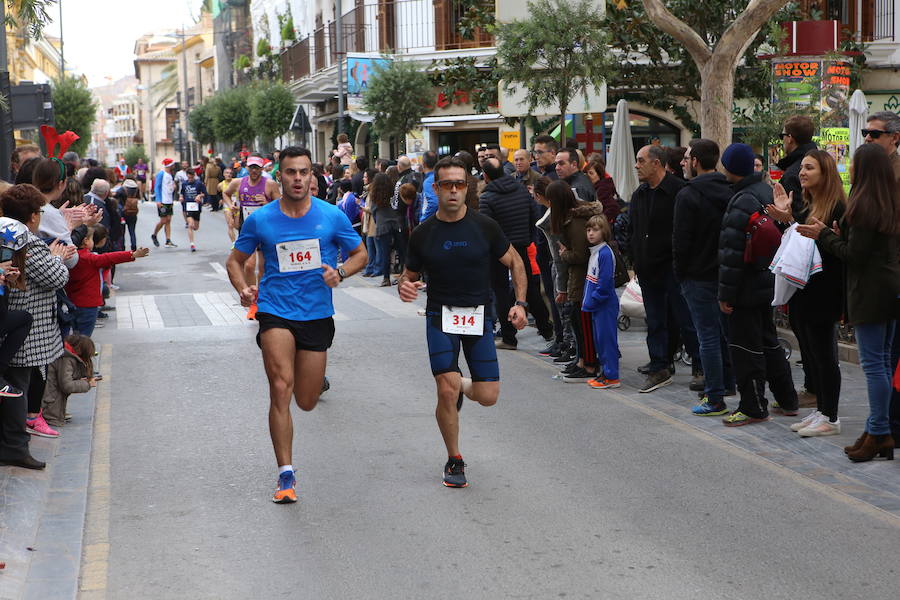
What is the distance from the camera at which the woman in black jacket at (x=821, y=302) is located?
7531 mm

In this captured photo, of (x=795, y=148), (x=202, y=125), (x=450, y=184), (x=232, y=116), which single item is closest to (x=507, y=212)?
(x=795, y=148)

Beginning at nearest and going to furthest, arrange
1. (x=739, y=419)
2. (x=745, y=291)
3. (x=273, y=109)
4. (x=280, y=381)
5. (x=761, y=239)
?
(x=280, y=381), (x=761, y=239), (x=745, y=291), (x=739, y=419), (x=273, y=109)

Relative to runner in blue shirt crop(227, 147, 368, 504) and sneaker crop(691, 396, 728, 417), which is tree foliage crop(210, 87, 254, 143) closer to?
sneaker crop(691, 396, 728, 417)

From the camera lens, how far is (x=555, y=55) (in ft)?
57.1

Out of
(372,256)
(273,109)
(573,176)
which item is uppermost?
(273,109)

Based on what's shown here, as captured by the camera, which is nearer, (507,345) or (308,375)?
(308,375)

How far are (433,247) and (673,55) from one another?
1972cm

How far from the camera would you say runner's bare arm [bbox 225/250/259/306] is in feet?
21.9

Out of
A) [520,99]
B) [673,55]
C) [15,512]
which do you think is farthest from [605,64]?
[15,512]

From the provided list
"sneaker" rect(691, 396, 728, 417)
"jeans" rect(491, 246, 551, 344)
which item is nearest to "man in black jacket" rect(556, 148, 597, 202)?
"jeans" rect(491, 246, 551, 344)

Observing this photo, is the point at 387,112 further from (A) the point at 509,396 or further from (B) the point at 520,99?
(A) the point at 509,396

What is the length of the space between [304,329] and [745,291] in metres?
3.35

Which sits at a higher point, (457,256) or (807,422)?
(457,256)

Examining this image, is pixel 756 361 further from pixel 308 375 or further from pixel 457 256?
pixel 308 375
